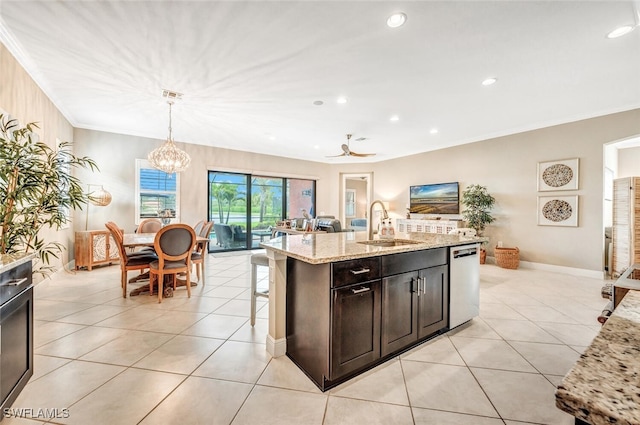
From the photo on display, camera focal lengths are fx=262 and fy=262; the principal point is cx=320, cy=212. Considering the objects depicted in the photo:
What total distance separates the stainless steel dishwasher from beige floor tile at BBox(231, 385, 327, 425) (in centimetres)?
154

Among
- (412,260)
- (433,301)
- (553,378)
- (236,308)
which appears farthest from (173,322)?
(553,378)

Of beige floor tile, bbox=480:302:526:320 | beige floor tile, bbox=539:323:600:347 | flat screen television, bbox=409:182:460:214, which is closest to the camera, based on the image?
beige floor tile, bbox=539:323:600:347

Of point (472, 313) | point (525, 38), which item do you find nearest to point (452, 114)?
point (525, 38)

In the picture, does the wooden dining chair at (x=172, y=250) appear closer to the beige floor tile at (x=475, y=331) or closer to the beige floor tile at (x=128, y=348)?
the beige floor tile at (x=128, y=348)

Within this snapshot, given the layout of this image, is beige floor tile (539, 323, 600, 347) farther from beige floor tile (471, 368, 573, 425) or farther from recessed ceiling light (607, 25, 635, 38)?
recessed ceiling light (607, 25, 635, 38)

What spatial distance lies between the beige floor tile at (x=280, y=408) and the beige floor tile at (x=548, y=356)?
171 cm

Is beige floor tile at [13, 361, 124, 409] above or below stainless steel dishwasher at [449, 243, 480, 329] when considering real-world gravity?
below

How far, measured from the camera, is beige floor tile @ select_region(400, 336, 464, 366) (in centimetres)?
209

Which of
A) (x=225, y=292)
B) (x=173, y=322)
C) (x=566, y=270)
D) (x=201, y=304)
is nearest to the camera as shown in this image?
(x=173, y=322)

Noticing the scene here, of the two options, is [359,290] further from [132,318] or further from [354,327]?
[132,318]

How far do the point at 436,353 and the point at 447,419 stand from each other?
723mm

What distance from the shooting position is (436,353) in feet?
7.20

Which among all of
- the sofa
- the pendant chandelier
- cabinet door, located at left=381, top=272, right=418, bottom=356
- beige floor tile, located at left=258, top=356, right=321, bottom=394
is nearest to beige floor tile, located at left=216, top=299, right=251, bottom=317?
beige floor tile, located at left=258, top=356, right=321, bottom=394

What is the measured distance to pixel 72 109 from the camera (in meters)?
4.33
